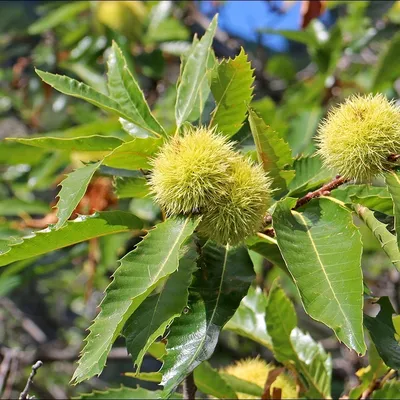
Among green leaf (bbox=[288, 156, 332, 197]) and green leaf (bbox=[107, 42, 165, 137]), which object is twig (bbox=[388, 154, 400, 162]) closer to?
green leaf (bbox=[288, 156, 332, 197])

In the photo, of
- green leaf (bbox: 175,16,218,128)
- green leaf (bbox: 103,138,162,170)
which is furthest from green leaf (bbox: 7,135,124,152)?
green leaf (bbox: 175,16,218,128)

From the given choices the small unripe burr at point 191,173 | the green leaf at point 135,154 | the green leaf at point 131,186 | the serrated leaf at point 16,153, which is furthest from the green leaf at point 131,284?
the serrated leaf at point 16,153

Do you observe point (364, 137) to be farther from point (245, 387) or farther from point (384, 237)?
point (245, 387)

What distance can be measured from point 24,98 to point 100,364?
280 centimetres

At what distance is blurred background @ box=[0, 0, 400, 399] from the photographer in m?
2.13

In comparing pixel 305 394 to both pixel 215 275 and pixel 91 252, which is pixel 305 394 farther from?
pixel 91 252

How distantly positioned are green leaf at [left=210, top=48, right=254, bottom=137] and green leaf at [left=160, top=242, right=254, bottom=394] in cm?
24

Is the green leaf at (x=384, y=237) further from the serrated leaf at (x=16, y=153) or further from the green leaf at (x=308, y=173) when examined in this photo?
the serrated leaf at (x=16, y=153)

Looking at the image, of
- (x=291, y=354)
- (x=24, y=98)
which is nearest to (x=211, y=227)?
(x=291, y=354)

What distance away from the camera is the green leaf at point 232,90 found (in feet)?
3.58

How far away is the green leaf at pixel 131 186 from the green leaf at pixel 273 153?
266mm

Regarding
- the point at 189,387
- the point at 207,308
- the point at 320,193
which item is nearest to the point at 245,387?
the point at 189,387

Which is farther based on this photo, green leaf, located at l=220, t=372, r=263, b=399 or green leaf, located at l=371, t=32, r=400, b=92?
green leaf, located at l=371, t=32, r=400, b=92

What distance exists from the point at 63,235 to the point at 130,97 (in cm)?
39
